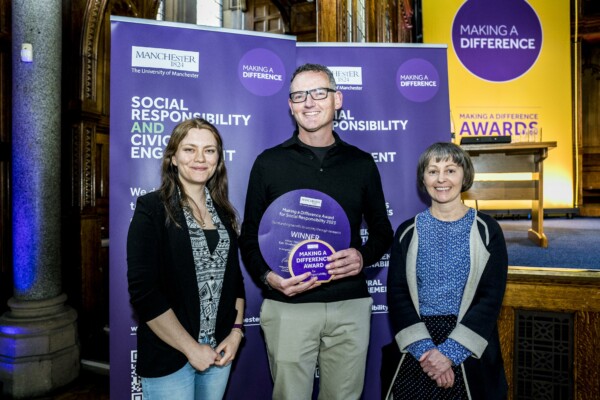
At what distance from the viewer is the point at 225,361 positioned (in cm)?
125

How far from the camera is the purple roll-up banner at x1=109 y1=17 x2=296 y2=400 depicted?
177 centimetres

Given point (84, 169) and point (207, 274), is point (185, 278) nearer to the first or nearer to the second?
point (207, 274)

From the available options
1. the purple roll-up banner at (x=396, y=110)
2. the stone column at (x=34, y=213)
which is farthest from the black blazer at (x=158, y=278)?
the stone column at (x=34, y=213)

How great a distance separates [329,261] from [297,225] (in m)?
0.16

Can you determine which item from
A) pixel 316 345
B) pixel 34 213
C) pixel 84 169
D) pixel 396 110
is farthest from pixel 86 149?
pixel 316 345

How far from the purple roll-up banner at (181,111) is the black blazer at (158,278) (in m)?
0.65

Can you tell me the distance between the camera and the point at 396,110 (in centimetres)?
201

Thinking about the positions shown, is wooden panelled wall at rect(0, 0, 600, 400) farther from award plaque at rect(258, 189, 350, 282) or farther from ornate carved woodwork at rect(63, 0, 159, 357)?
award plaque at rect(258, 189, 350, 282)

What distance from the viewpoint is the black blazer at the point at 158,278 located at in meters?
1.14

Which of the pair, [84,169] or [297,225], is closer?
[297,225]

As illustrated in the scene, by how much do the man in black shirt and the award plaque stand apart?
6 centimetres

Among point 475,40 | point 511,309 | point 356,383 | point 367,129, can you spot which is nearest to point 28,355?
point 356,383

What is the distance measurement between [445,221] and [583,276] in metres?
0.93

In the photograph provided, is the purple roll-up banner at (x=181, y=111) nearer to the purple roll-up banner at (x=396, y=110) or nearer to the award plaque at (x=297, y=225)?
the purple roll-up banner at (x=396, y=110)
